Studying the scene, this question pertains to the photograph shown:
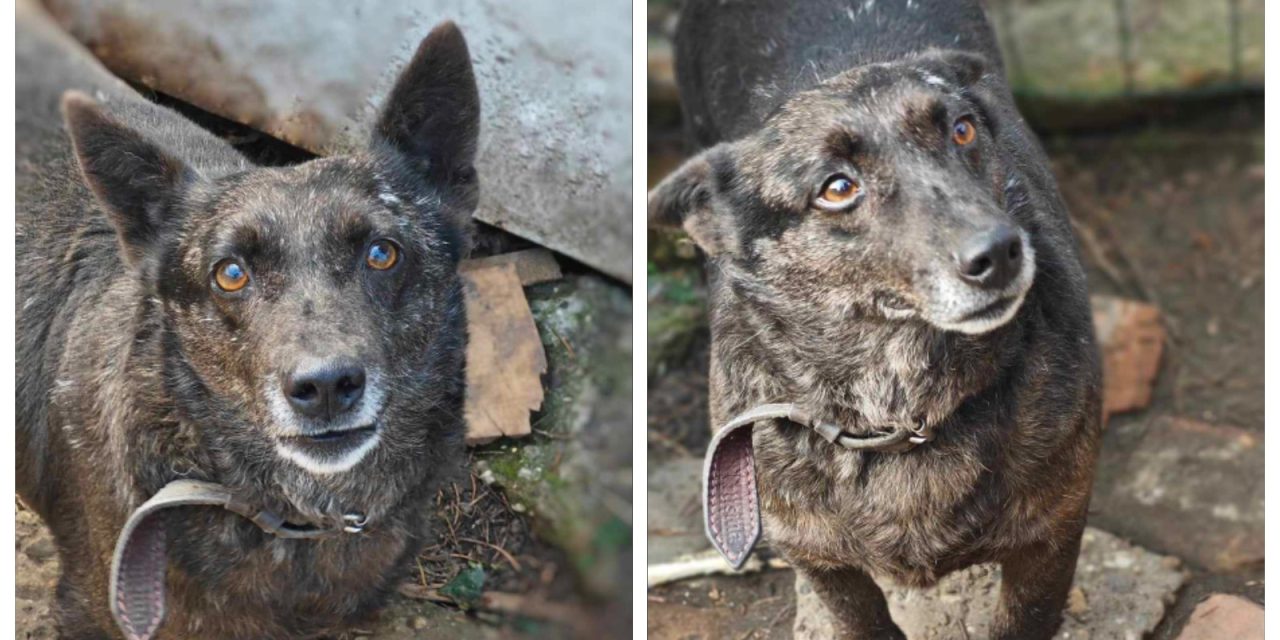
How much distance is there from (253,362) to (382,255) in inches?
17.5

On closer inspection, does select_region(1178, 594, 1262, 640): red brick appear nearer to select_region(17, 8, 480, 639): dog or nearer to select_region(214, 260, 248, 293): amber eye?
select_region(17, 8, 480, 639): dog

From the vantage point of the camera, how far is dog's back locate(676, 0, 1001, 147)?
4480 millimetres

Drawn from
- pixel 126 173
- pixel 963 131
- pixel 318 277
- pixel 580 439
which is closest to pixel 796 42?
pixel 963 131

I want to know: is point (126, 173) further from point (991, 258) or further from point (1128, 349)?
point (1128, 349)

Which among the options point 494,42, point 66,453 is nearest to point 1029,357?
point 494,42

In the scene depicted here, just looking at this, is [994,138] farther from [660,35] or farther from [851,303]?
[660,35]

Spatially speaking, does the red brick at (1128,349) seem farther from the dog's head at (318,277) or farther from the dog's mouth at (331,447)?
the dog's mouth at (331,447)

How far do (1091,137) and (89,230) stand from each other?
208 inches

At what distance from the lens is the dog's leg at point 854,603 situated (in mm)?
4078

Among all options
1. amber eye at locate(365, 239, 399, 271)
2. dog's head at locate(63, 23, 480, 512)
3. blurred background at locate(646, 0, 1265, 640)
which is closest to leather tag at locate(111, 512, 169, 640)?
dog's head at locate(63, 23, 480, 512)

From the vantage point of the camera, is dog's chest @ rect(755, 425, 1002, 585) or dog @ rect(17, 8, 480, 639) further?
dog's chest @ rect(755, 425, 1002, 585)

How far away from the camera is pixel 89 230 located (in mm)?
4262

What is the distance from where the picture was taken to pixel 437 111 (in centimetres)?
388

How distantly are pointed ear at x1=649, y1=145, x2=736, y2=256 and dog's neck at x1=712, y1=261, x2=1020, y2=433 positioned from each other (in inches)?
4.7
